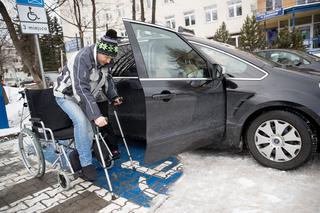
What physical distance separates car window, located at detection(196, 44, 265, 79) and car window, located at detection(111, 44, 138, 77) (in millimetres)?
1098

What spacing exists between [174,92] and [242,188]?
125 centimetres

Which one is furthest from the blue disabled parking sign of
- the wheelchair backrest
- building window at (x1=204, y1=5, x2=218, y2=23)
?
building window at (x1=204, y1=5, x2=218, y2=23)

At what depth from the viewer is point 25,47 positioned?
273 inches

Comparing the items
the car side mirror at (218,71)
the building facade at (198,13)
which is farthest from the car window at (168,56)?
the building facade at (198,13)

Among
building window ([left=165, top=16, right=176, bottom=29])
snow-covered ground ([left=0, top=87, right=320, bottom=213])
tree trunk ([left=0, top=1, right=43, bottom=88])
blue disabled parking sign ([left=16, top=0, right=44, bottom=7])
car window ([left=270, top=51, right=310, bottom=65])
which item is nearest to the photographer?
snow-covered ground ([left=0, top=87, right=320, bottom=213])

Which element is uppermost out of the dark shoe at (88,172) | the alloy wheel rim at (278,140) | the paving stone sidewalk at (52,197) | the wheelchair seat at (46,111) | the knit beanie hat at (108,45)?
the knit beanie hat at (108,45)

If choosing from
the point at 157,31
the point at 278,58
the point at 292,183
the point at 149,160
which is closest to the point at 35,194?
the point at 149,160

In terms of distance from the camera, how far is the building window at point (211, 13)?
24663 mm

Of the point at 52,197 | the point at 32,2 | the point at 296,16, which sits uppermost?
the point at 296,16

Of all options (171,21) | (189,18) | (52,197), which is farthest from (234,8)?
(52,197)

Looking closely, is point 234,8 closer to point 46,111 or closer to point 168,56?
point 168,56

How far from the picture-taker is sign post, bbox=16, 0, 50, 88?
452 centimetres

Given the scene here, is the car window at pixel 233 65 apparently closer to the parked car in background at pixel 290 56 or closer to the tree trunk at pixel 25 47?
the tree trunk at pixel 25 47

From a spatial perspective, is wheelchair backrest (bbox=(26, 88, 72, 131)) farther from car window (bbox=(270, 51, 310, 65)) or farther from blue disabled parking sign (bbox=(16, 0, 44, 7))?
car window (bbox=(270, 51, 310, 65))
